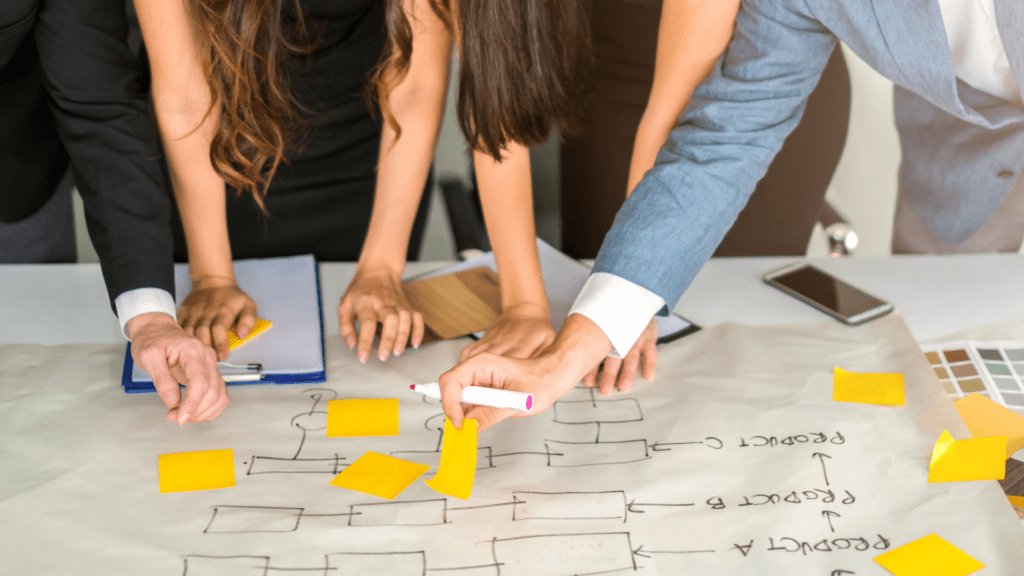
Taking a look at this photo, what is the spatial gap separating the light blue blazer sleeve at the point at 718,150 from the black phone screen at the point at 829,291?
219mm

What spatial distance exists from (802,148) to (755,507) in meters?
0.98

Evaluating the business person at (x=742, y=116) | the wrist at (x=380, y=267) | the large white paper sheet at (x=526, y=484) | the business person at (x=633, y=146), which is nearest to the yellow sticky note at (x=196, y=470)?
the large white paper sheet at (x=526, y=484)

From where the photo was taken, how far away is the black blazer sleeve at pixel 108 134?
88cm

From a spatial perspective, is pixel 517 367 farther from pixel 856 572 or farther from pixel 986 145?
pixel 986 145

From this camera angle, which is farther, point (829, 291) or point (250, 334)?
point (829, 291)

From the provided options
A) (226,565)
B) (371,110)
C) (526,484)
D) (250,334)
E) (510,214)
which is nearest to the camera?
(226,565)

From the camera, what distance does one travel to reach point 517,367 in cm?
78

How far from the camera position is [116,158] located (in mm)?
917

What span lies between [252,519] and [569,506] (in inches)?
11.2

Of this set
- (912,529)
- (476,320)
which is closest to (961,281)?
(912,529)

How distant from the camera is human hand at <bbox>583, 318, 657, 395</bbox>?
0.88m

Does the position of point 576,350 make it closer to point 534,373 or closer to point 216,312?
point 534,373

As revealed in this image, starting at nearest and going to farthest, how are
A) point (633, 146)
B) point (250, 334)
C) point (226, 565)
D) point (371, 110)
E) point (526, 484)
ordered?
point (226, 565) < point (526, 484) < point (250, 334) < point (371, 110) < point (633, 146)

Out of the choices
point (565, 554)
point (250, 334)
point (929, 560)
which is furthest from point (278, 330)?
point (929, 560)
